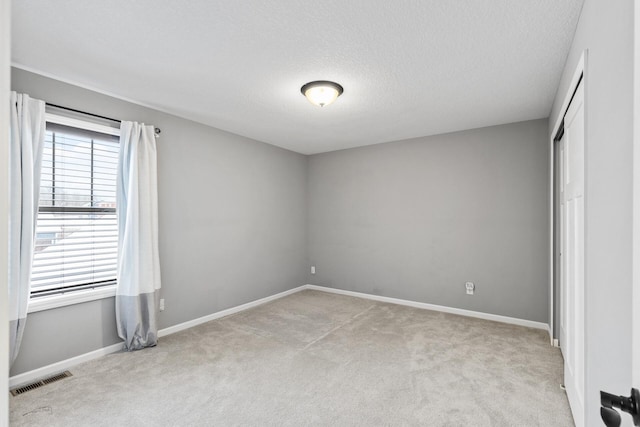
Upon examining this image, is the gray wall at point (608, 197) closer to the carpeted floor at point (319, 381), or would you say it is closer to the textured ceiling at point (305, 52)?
the textured ceiling at point (305, 52)

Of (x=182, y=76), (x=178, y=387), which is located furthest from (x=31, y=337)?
(x=182, y=76)

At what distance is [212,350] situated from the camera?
308cm

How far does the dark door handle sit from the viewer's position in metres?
0.60

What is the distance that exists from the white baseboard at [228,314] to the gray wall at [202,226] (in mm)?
59

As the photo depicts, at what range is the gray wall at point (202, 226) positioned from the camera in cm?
271

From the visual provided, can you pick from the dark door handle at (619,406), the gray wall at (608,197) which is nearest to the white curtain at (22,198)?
the dark door handle at (619,406)

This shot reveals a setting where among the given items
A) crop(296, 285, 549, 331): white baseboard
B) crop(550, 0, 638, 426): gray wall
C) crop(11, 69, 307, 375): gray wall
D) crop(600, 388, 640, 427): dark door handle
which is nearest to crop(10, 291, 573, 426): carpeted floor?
crop(296, 285, 549, 331): white baseboard

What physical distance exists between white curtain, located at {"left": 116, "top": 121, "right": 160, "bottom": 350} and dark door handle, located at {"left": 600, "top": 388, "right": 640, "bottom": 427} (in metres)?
3.38

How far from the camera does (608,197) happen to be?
1126 mm

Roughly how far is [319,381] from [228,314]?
2.05m

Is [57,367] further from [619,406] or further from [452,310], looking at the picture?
[452,310]

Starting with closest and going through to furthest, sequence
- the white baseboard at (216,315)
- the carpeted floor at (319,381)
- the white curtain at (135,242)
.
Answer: the carpeted floor at (319,381) < the white curtain at (135,242) < the white baseboard at (216,315)

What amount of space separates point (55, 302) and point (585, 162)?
3.87 m

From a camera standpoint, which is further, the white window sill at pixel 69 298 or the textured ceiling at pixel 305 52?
the white window sill at pixel 69 298
